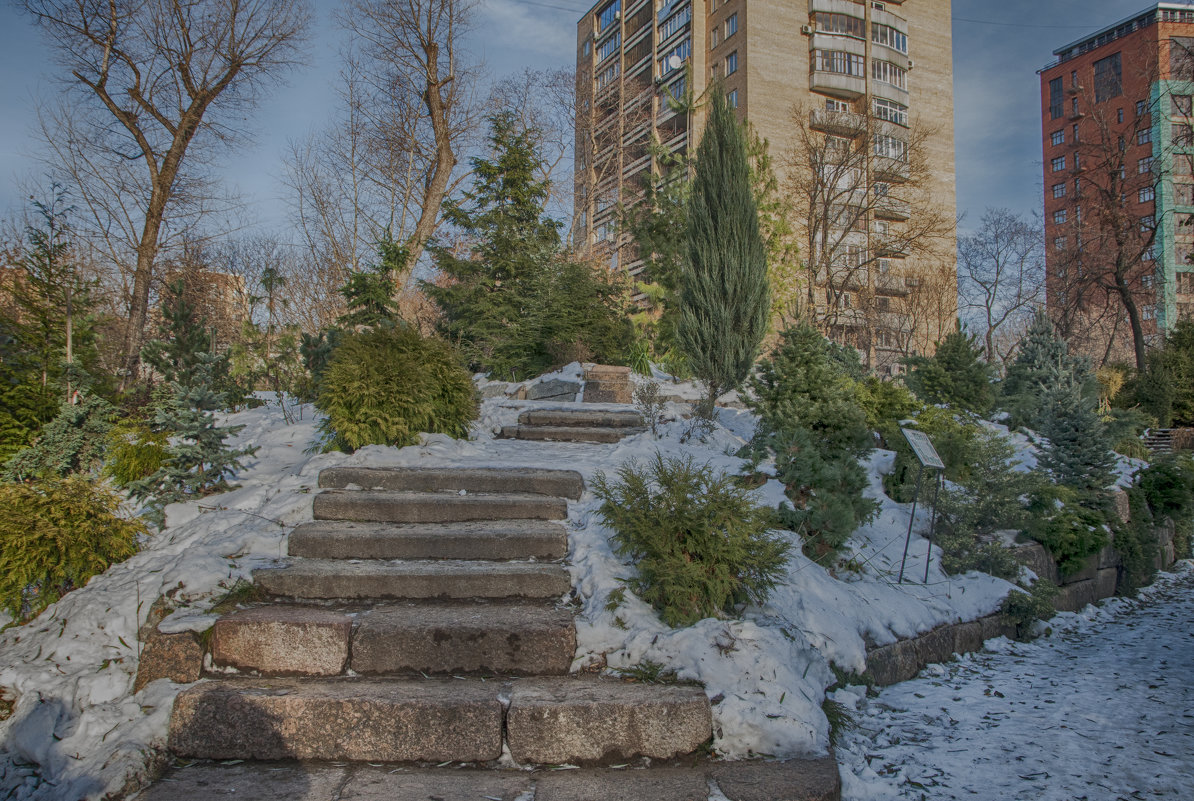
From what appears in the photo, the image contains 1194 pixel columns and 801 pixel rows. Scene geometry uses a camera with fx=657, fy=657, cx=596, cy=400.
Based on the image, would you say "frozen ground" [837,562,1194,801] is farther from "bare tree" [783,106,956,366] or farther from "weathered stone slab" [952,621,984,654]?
"bare tree" [783,106,956,366]

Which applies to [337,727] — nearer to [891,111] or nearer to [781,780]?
[781,780]

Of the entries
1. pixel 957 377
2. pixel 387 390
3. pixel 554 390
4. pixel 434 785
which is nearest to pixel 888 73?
pixel 957 377

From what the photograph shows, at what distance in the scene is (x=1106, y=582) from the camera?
20.2 ft

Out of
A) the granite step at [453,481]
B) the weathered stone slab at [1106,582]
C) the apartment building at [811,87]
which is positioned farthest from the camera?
the apartment building at [811,87]

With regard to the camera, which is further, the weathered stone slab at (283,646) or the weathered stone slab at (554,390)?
the weathered stone slab at (554,390)

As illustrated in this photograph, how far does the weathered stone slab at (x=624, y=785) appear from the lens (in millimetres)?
2289

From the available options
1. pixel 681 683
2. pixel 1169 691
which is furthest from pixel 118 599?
pixel 1169 691

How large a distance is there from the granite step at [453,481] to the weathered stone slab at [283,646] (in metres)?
1.73

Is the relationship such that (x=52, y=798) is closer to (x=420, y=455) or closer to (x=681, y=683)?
(x=681, y=683)

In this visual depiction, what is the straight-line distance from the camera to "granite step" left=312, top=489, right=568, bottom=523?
4.24 metres

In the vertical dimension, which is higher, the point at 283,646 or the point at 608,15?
the point at 608,15

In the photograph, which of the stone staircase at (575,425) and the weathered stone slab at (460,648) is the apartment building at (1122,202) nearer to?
the stone staircase at (575,425)

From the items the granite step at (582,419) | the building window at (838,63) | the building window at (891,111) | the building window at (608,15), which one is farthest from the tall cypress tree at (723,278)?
the building window at (608,15)

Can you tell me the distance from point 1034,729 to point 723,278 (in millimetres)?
6109
